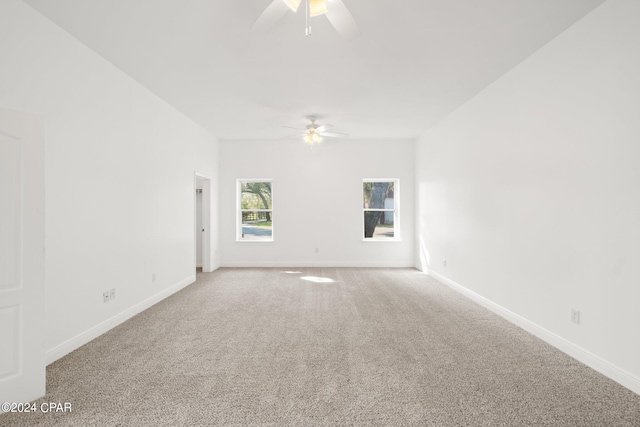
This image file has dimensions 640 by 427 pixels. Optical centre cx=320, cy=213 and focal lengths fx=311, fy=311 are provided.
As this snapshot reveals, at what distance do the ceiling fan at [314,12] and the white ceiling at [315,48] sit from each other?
405 millimetres

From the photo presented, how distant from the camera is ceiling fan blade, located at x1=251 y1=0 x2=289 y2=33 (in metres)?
1.95

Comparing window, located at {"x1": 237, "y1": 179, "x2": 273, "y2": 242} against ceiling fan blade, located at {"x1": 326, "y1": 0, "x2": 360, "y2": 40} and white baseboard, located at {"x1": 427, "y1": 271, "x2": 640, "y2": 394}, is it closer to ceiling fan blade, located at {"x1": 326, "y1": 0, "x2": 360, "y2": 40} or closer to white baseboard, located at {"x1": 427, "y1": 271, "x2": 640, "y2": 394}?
white baseboard, located at {"x1": 427, "y1": 271, "x2": 640, "y2": 394}

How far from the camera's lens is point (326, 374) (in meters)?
2.37

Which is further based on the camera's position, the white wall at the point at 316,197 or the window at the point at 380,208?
the window at the point at 380,208

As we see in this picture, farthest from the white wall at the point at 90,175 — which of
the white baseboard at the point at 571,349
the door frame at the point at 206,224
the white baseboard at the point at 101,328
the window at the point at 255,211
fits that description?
the white baseboard at the point at 571,349

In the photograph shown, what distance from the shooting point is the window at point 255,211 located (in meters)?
7.24

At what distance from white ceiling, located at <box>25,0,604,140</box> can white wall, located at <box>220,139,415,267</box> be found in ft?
7.27

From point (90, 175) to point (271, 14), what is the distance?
2.35 m

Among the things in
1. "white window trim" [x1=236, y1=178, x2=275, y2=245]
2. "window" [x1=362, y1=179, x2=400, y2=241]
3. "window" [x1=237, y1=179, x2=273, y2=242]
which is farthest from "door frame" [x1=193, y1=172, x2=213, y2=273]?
"window" [x1=362, y1=179, x2=400, y2=241]

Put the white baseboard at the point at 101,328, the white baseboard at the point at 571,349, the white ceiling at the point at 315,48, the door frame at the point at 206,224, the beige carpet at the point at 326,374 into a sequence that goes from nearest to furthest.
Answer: the beige carpet at the point at 326,374 → the white baseboard at the point at 571,349 → the white ceiling at the point at 315,48 → the white baseboard at the point at 101,328 → the door frame at the point at 206,224

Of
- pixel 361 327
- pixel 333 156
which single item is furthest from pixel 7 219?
pixel 333 156

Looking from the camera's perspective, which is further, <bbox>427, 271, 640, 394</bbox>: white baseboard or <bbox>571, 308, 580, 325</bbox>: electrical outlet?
<bbox>571, 308, 580, 325</bbox>: electrical outlet

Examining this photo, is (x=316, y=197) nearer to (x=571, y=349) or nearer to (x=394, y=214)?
(x=394, y=214)

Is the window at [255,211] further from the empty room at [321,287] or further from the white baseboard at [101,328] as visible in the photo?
the white baseboard at [101,328]
